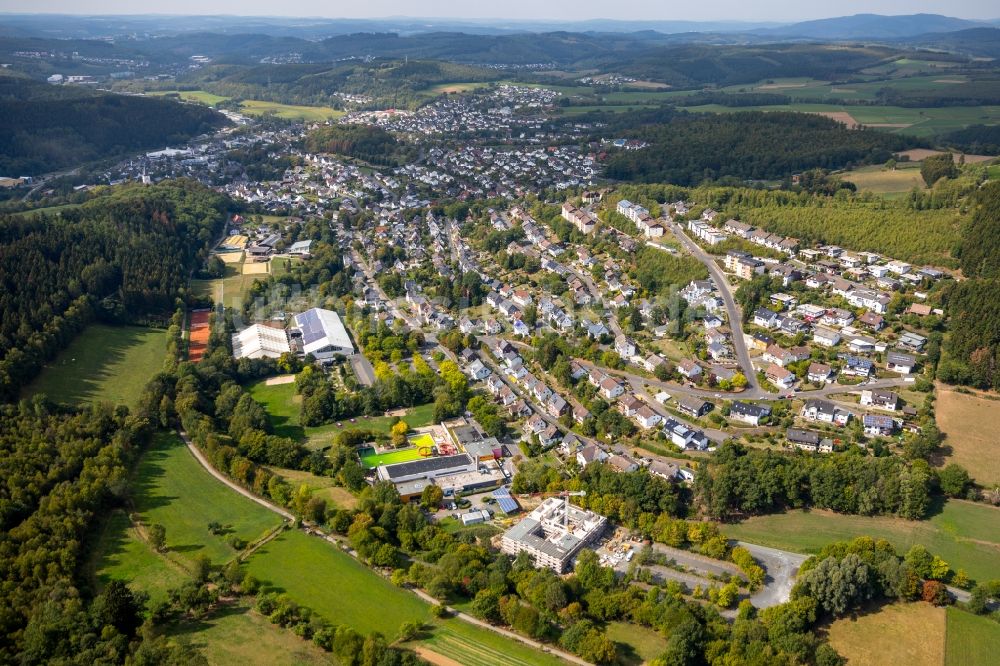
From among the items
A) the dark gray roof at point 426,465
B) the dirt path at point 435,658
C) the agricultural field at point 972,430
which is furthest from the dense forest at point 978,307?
the dirt path at point 435,658

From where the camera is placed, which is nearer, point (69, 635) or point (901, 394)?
point (69, 635)

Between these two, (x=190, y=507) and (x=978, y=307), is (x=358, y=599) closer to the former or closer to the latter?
(x=190, y=507)

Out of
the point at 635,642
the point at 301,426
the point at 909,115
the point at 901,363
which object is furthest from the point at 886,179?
the point at 635,642

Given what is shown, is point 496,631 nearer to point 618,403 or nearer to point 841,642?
point 841,642

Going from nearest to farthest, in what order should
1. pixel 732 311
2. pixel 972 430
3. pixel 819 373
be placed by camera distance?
pixel 972 430
pixel 819 373
pixel 732 311

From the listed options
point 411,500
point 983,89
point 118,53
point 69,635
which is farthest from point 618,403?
point 118,53

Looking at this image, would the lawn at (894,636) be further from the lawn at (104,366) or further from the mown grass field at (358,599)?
the lawn at (104,366)

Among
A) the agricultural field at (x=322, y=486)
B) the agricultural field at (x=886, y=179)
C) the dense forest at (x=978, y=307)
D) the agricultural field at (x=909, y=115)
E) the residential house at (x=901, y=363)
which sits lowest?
the agricultural field at (x=322, y=486)
